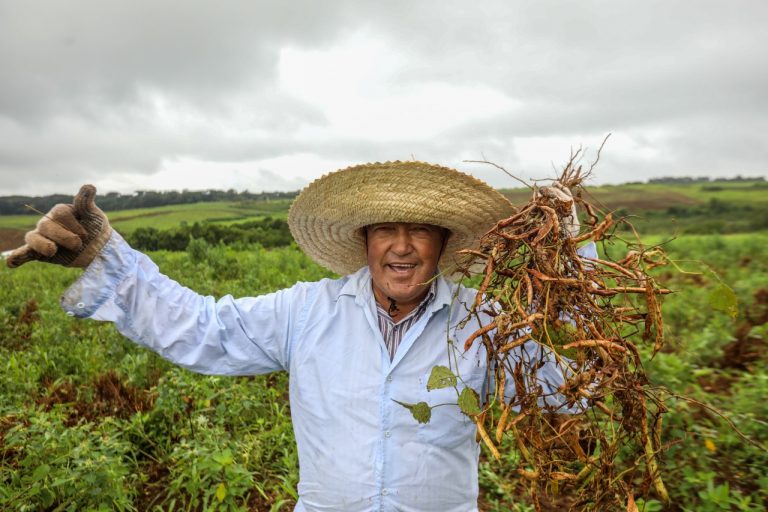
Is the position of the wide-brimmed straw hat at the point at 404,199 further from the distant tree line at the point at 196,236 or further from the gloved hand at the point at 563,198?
the distant tree line at the point at 196,236

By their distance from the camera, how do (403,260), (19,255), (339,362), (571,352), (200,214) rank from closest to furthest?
(571,352)
(19,255)
(339,362)
(403,260)
(200,214)

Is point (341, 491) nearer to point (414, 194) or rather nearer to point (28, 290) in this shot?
point (414, 194)

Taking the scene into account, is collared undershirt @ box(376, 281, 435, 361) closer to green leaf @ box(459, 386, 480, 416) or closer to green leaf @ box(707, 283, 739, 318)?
green leaf @ box(459, 386, 480, 416)

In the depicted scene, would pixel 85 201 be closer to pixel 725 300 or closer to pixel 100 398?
pixel 725 300

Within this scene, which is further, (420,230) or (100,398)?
(100,398)

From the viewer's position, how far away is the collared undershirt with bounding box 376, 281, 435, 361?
1.77 metres

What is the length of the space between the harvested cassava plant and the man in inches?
15.3

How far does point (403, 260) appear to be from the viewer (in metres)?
1.77

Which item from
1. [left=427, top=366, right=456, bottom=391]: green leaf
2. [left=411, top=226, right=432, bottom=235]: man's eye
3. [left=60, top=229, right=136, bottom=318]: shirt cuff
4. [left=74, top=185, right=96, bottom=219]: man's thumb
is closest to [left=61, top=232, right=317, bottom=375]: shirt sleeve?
[left=60, top=229, right=136, bottom=318]: shirt cuff

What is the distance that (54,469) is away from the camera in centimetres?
231

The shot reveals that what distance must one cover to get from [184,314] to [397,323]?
0.76 metres

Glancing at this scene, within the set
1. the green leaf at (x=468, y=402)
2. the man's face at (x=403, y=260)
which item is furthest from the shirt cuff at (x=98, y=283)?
the green leaf at (x=468, y=402)

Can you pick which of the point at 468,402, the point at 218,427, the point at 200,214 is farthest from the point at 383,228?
the point at 200,214

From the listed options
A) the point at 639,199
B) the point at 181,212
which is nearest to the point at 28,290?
the point at 181,212
